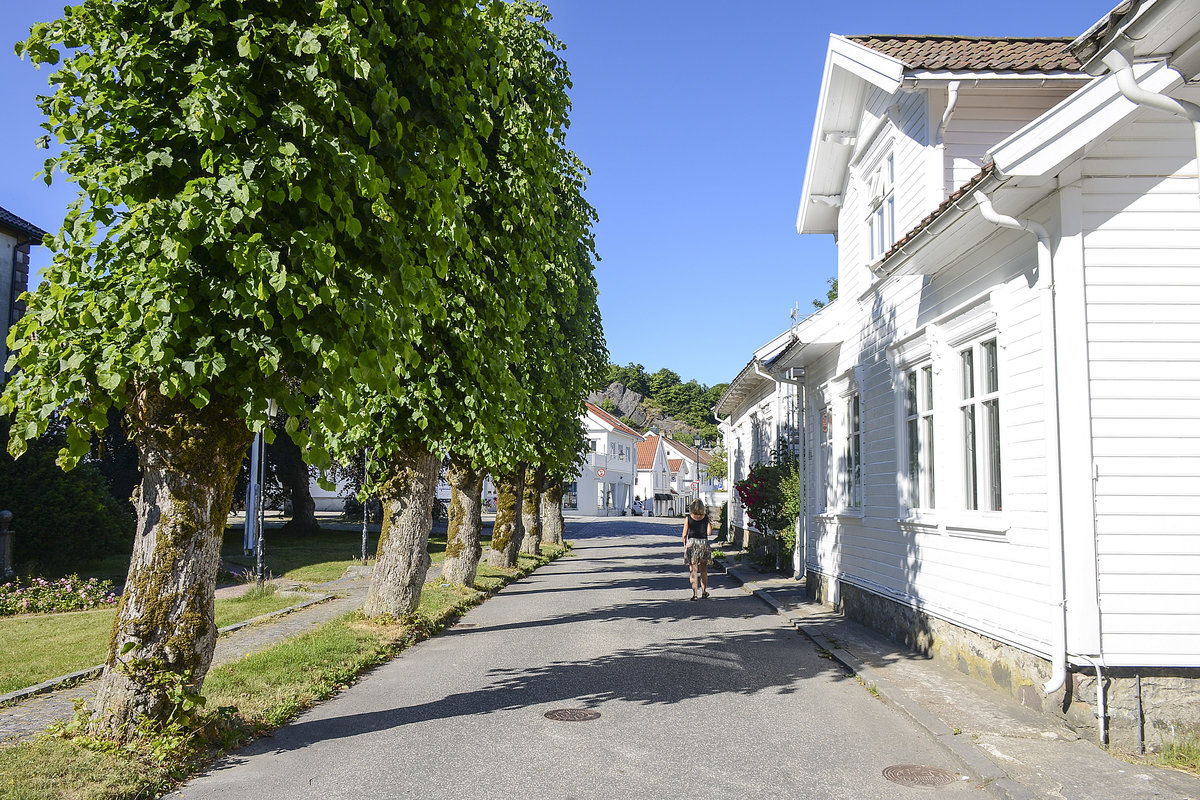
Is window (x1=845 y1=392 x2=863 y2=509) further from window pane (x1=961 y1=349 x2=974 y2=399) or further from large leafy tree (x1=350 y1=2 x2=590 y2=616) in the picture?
large leafy tree (x1=350 y1=2 x2=590 y2=616)

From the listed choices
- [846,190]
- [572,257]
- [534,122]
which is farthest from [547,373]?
[846,190]

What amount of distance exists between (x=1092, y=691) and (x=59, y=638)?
1160 centimetres

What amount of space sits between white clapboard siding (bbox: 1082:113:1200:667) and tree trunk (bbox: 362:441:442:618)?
8.46m

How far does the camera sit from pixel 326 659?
965 centimetres

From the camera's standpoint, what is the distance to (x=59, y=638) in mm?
11266

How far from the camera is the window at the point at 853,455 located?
14.0 meters

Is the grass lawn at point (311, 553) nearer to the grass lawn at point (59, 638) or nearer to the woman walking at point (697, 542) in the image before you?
the grass lawn at point (59, 638)

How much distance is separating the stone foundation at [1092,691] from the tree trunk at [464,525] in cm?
987

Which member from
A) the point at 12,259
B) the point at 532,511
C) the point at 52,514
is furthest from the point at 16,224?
the point at 532,511

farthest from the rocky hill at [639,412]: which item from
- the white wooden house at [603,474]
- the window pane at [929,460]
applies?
the window pane at [929,460]

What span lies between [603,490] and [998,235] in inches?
2854

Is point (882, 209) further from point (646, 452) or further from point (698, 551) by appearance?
point (646, 452)

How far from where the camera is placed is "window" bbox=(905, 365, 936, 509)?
10.5 metres

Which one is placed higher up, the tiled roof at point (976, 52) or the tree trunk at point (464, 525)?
the tiled roof at point (976, 52)
